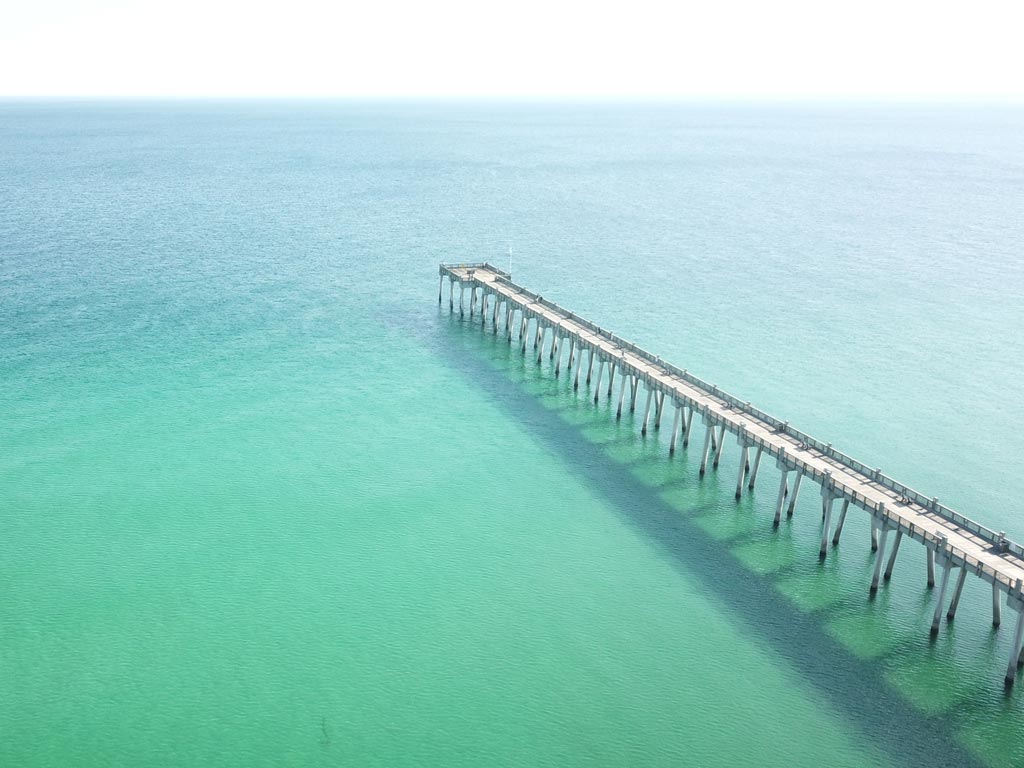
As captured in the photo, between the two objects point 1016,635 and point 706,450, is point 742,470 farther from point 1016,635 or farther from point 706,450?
point 1016,635

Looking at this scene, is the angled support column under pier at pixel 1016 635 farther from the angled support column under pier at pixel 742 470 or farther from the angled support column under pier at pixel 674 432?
the angled support column under pier at pixel 674 432

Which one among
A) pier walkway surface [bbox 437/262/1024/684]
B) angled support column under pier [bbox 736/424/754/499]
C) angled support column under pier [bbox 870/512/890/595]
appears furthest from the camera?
angled support column under pier [bbox 736/424/754/499]

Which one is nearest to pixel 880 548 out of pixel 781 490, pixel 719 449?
pixel 781 490

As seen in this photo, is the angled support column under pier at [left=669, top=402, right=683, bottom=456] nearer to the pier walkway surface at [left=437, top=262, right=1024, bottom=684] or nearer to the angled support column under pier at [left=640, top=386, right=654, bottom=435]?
the pier walkway surface at [left=437, top=262, right=1024, bottom=684]

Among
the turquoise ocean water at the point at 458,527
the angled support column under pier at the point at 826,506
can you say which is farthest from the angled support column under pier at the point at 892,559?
the angled support column under pier at the point at 826,506

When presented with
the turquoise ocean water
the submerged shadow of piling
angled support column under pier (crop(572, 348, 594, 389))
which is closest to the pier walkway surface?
angled support column under pier (crop(572, 348, 594, 389))
